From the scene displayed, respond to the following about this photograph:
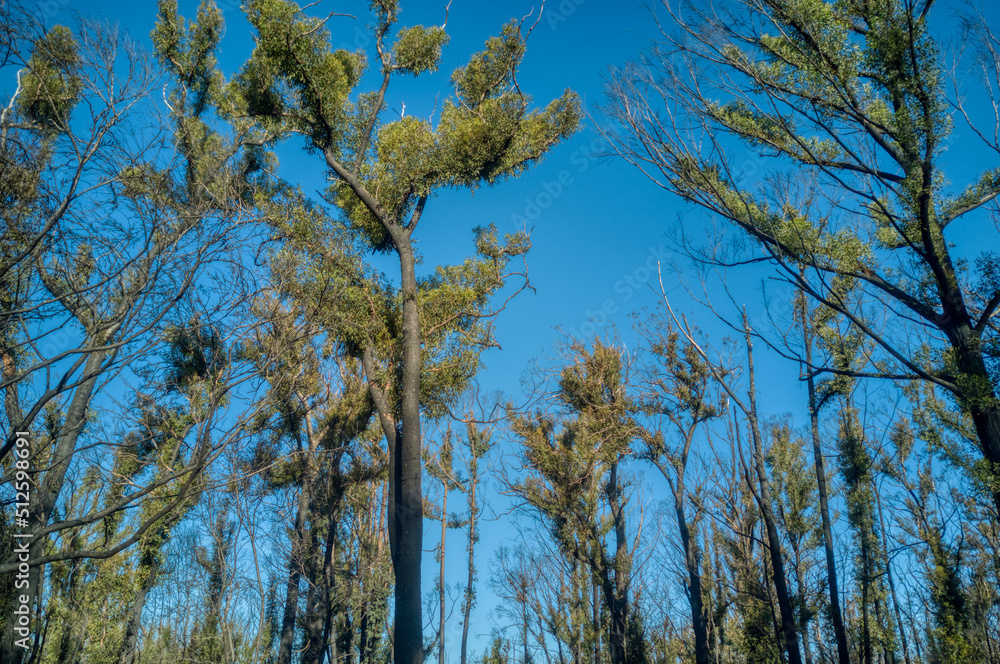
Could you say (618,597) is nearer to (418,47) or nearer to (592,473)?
(592,473)

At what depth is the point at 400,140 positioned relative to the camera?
800 cm

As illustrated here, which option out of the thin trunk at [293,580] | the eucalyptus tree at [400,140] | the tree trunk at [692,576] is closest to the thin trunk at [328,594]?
the thin trunk at [293,580]

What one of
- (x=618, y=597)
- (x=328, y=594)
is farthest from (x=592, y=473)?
(x=328, y=594)

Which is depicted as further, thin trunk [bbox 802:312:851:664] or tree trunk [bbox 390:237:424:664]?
thin trunk [bbox 802:312:851:664]

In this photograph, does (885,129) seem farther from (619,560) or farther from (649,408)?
(619,560)

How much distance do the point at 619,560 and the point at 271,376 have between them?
1097 centimetres

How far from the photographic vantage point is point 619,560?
508 inches

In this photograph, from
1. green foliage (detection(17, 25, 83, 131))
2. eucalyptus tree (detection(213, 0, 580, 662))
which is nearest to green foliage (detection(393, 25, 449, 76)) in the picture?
eucalyptus tree (detection(213, 0, 580, 662))

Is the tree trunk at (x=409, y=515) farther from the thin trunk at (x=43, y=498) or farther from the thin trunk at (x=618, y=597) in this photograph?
the thin trunk at (x=618, y=597)

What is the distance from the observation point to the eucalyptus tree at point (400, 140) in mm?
6707

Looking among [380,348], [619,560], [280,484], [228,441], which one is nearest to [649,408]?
[619,560]

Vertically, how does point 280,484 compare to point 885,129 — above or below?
below

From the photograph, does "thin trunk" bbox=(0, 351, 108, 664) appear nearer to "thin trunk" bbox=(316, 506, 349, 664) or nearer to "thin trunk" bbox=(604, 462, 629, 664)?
"thin trunk" bbox=(316, 506, 349, 664)

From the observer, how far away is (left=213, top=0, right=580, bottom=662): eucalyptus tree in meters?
6.71
